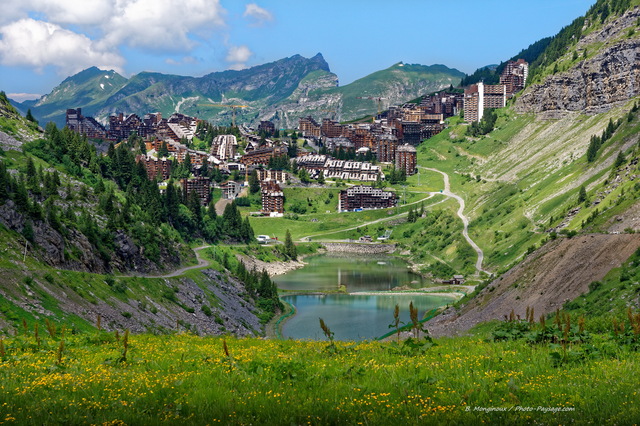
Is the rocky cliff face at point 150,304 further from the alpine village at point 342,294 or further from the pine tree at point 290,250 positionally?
the pine tree at point 290,250

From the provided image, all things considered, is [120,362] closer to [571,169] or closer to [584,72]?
[571,169]

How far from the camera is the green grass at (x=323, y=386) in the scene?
12.4 metres

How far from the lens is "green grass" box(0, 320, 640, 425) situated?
12.4m

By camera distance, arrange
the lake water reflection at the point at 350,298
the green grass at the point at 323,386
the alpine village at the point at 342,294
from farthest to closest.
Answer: the lake water reflection at the point at 350,298 < the alpine village at the point at 342,294 < the green grass at the point at 323,386

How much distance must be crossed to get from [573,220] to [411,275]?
160 ft

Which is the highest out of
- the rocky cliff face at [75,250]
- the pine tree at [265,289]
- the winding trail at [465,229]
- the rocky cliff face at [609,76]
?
the rocky cliff face at [609,76]

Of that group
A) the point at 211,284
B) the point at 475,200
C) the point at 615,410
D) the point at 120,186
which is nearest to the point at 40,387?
the point at 615,410

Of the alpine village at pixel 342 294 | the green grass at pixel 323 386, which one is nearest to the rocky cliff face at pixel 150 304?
the alpine village at pixel 342 294

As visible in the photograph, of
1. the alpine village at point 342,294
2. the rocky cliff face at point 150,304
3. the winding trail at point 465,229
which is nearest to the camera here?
the alpine village at point 342,294

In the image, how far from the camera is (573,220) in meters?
89.9

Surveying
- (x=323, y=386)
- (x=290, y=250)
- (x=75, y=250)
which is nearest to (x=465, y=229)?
(x=290, y=250)

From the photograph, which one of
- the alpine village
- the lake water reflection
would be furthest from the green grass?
the lake water reflection

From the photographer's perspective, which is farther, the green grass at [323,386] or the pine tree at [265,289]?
the pine tree at [265,289]

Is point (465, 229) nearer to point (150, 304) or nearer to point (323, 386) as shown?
point (150, 304)
